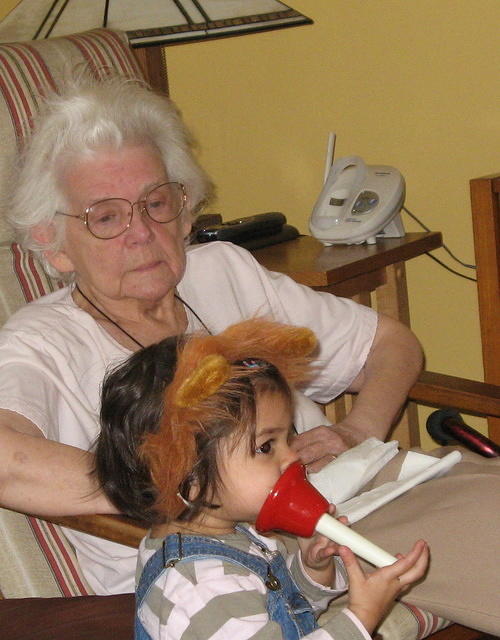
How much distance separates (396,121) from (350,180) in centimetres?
27

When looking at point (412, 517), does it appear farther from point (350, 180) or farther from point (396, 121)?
point (396, 121)

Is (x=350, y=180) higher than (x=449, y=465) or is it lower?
higher

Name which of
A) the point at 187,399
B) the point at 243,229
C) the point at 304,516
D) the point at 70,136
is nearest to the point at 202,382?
the point at 187,399

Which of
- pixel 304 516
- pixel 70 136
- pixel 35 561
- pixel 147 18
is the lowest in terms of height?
pixel 35 561

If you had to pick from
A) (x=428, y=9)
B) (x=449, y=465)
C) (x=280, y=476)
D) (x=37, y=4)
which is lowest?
(x=449, y=465)

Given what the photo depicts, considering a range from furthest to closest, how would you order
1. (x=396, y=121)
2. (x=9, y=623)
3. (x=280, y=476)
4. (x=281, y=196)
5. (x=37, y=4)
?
1. (x=281, y=196)
2. (x=396, y=121)
3. (x=37, y=4)
4. (x=9, y=623)
5. (x=280, y=476)

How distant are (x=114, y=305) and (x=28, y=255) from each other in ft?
0.68

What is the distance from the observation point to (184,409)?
103 cm

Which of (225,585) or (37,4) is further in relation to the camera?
(37,4)

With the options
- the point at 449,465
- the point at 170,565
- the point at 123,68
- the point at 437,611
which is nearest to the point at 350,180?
the point at 123,68

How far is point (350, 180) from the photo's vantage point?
2.19m

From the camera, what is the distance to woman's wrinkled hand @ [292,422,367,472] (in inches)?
58.5

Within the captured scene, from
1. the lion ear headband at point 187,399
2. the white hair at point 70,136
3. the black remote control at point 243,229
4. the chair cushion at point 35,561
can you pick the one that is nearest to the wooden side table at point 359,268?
the black remote control at point 243,229

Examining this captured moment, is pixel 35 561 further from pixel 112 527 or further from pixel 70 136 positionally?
pixel 70 136
